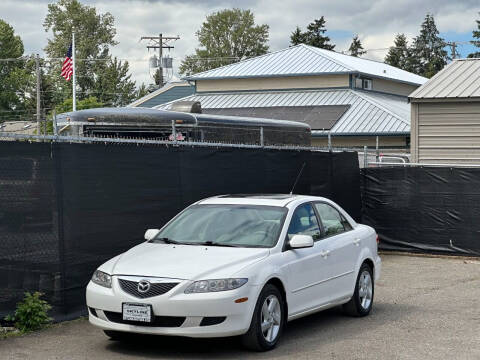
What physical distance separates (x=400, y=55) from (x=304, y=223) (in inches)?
3518

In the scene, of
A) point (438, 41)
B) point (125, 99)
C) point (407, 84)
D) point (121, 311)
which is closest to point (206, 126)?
point (121, 311)

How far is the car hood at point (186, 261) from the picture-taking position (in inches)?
311

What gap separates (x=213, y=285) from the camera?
307 inches

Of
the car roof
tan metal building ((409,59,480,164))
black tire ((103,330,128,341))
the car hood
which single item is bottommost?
black tire ((103,330,128,341))

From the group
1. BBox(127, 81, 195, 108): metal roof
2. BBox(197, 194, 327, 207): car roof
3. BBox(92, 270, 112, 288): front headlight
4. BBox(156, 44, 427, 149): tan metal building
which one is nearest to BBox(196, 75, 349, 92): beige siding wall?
BBox(156, 44, 427, 149): tan metal building

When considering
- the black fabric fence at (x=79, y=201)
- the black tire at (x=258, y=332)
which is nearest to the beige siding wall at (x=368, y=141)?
the black fabric fence at (x=79, y=201)

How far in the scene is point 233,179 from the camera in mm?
13180

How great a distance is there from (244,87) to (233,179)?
30937 millimetres

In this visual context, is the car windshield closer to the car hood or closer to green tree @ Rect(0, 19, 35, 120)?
the car hood

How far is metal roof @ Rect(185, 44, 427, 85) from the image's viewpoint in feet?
138

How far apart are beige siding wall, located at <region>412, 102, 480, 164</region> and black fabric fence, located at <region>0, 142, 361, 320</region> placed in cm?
1000

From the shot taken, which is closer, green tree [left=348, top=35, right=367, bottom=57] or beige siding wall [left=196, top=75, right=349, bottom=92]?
beige siding wall [left=196, top=75, right=349, bottom=92]

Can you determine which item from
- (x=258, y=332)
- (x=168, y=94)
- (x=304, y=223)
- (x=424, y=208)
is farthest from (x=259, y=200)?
(x=168, y=94)

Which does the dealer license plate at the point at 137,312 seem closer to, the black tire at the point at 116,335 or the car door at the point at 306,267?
the black tire at the point at 116,335
